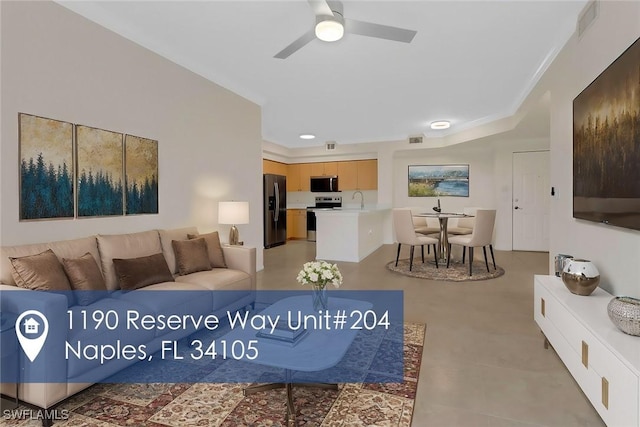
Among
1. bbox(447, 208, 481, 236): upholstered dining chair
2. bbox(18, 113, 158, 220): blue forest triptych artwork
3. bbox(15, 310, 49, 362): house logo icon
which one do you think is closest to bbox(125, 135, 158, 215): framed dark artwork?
bbox(18, 113, 158, 220): blue forest triptych artwork

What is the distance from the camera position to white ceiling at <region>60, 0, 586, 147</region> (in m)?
2.75

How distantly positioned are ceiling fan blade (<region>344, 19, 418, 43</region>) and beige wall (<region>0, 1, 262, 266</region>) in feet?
6.69

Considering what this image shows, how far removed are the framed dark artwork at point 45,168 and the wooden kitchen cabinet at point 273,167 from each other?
5.88 metres

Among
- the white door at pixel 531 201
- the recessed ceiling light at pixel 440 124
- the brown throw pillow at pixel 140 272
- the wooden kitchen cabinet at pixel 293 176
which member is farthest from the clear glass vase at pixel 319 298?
the wooden kitchen cabinet at pixel 293 176

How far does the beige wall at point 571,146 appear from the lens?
202 cm

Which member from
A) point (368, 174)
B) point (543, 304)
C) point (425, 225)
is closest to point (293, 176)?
point (368, 174)

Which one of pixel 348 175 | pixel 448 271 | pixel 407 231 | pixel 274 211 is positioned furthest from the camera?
pixel 348 175

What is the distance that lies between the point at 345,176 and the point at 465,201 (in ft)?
9.88

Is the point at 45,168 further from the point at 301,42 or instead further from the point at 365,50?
the point at 365,50

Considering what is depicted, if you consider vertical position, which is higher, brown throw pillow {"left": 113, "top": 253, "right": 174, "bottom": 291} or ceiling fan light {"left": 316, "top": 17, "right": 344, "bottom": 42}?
ceiling fan light {"left": 316, "top": 17, "right": 344, "bottom": 42}

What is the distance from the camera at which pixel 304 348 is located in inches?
72.4

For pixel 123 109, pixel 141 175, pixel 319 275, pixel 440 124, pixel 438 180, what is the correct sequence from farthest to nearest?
pixel 438 180
pixel 440 124
pixel 141 175
pixel 123 109
pixel 319 275

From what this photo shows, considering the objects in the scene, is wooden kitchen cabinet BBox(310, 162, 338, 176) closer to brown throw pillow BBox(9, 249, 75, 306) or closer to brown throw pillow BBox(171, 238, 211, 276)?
brown throw pillow BBox(171, 238, 211, 276)

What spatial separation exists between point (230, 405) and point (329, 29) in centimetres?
258
